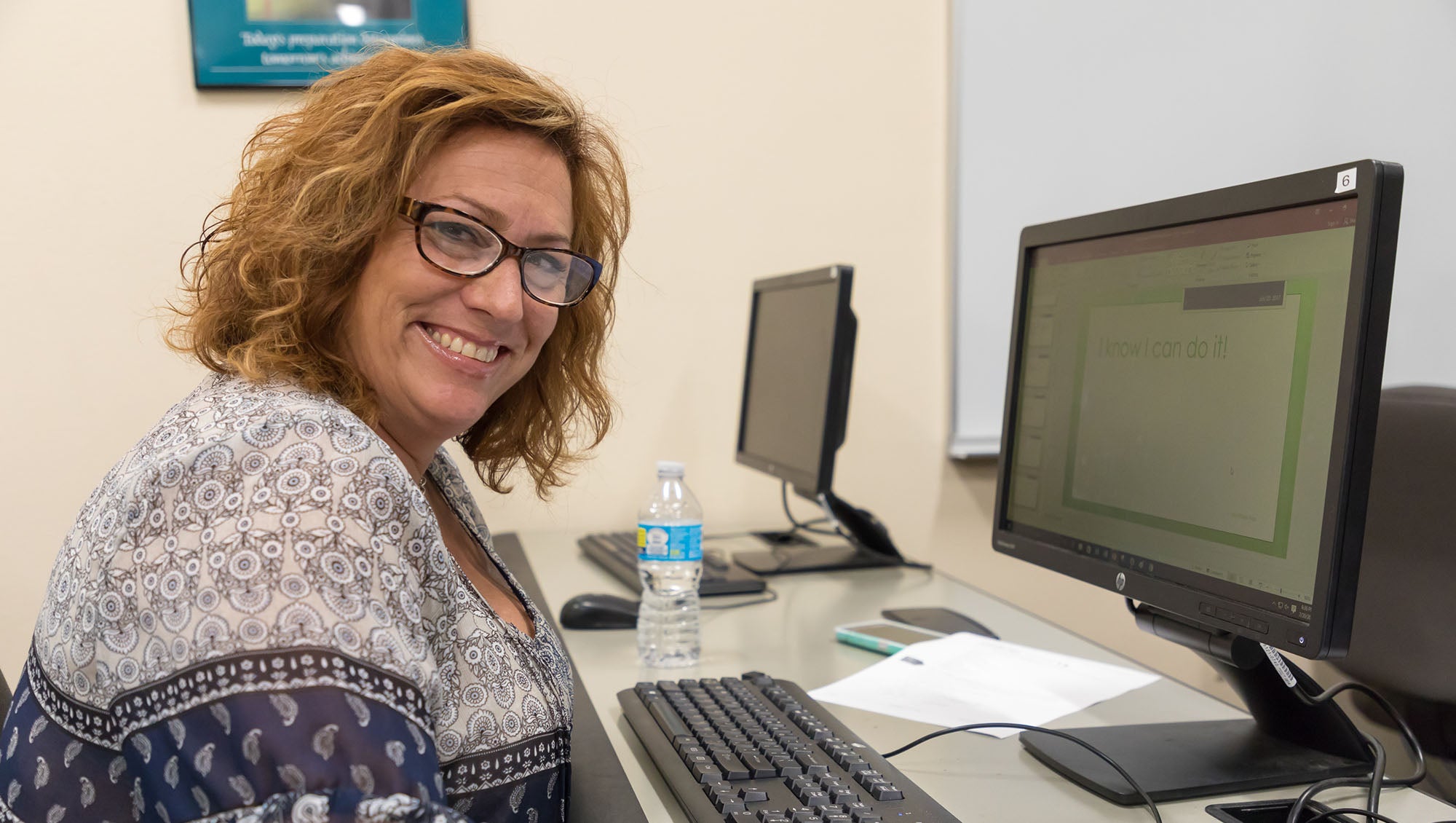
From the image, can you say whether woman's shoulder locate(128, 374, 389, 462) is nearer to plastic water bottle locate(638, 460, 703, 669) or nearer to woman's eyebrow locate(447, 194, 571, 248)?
woman's eyebrow locate(447, 194, 571, 248)

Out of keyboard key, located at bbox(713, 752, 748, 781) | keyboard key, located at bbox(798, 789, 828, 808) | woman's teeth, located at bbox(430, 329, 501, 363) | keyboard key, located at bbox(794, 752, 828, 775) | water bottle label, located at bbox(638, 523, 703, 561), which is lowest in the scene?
keyboard key, located at bbox(713, 752, 748, 781)

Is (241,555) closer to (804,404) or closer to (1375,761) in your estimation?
(1375,761)

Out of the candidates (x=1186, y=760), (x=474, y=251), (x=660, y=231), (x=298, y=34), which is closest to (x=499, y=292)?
(x=474, y=251)

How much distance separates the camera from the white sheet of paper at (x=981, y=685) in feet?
3.67

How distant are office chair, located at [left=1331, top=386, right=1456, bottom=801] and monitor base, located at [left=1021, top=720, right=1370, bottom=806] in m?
0.62

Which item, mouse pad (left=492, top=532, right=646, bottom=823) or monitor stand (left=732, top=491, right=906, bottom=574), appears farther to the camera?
monitor stand (left=732, top=491, right=906, bottom=574)

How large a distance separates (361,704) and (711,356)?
1689 mm

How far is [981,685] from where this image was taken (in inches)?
47.6

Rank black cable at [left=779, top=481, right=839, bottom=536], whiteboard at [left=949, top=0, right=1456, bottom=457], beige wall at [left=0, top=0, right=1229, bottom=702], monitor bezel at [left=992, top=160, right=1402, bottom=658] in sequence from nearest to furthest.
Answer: monitor bezel at [left=992, top=160, right=1402, bottom=658] < beige wall at [left=0, top=0, right=1229, bottom=702] < black cable at [left=779, top=481, right=839, bottom=536] < whiteboard at [left=949, top=0, right=1456, bottom=457]

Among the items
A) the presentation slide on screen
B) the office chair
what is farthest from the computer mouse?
the office chair

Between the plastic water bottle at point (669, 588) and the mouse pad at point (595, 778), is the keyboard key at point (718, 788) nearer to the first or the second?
the mouse pad at point (595, 778)

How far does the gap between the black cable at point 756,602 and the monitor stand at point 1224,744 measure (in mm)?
664

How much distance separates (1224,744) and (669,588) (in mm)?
709

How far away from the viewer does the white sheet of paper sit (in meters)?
1.12
